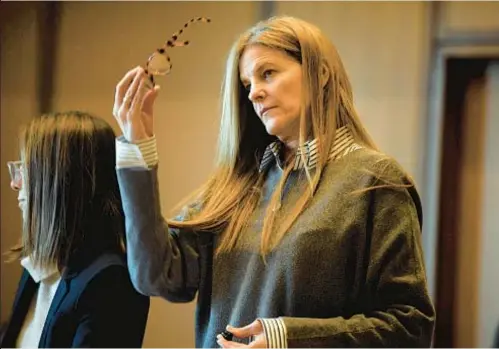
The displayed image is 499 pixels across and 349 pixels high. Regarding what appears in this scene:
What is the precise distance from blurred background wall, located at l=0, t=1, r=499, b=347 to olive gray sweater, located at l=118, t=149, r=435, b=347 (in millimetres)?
339

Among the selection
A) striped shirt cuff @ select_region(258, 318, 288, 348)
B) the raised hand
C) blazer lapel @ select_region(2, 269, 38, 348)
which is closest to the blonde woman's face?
the raised hand

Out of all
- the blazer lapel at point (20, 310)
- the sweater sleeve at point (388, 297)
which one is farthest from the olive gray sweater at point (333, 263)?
the blazer lapel at point (20, 310)

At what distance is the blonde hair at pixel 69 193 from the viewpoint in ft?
2.92

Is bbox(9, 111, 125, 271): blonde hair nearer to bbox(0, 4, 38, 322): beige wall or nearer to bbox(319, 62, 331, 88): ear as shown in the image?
bbox(0, 4, 38, 322): beige wall

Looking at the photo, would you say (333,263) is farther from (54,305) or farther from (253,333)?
(54,305)

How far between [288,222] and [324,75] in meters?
0.19

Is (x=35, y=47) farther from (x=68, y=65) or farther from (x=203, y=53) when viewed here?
(x=203, y=53)

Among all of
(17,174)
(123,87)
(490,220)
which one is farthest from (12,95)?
(490,220)

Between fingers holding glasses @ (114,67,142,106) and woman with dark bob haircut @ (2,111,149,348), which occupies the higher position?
fingers holding glasses @ (114,67,142,106)

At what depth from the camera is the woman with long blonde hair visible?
71 centimetres

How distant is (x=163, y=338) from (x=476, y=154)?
62cm

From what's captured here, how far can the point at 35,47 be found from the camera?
1.13 m

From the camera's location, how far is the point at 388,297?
2.35 feet

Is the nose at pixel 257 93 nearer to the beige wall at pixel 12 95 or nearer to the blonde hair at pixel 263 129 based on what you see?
the blonde hair at pixel 263 129
